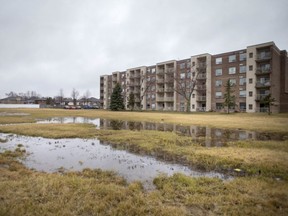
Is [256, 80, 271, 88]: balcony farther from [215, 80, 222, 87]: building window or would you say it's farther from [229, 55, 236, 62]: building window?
[215, 80, 222, 87]: building window

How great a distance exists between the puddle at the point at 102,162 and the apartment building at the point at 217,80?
3972cm

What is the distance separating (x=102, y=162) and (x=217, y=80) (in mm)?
51730

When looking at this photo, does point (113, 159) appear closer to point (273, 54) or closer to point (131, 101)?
point (273, 54)

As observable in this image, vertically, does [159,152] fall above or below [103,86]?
below

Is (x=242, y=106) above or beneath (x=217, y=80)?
beneath

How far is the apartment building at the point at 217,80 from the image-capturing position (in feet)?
143

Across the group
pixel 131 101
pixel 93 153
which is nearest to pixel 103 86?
pixel 131 101

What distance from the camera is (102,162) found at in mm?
6652

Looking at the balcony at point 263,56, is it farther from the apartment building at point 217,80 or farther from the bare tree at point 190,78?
the bare tree at point 190,78

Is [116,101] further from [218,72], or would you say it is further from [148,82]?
[218,72]

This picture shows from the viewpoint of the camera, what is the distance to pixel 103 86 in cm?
9088

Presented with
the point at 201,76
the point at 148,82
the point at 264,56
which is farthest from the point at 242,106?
the point at 148,82

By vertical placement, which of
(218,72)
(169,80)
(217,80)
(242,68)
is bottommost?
(217,80)

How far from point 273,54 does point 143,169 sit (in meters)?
48.7
